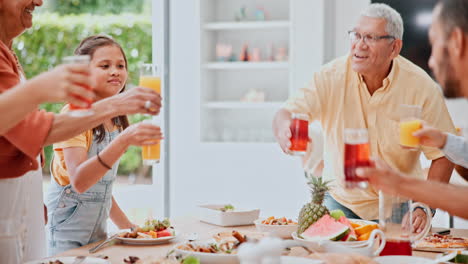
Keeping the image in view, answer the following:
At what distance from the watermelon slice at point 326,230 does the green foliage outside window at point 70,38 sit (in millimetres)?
6003

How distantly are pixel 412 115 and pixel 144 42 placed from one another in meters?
6.28

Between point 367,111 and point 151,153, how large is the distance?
1342mm

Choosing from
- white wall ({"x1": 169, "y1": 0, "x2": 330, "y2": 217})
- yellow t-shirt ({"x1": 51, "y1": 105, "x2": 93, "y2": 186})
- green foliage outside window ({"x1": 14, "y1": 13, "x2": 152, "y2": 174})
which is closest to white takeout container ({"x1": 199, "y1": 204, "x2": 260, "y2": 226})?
yellow t-shirt ({"x1": 51, "y1": 105, "x2": 93, "y2": 186})

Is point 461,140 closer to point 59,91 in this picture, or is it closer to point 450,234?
point 450,234

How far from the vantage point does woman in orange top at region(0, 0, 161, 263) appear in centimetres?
196

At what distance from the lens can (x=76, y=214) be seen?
2584mm

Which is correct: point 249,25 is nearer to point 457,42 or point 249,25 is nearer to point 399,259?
point 457,42

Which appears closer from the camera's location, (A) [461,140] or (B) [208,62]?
(A) [461,140]

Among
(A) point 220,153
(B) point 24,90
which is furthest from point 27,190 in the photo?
(A) point 220,153

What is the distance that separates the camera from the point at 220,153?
5.27 meters

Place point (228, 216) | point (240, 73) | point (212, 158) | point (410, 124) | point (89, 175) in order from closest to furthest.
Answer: point (410, 124)
point (89, 175)
point (228, 216)
point (212, 158)
point (240, 73)

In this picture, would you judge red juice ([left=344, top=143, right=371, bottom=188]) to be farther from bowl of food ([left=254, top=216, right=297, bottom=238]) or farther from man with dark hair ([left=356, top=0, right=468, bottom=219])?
bowl of food ([left=254, top=216, right=297, bottom=238])

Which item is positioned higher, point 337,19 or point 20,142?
point 337,19

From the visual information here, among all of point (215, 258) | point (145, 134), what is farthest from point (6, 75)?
A: point (215, 258)
